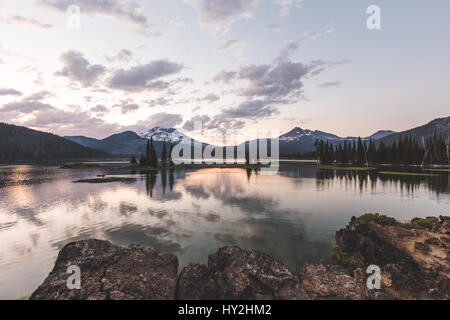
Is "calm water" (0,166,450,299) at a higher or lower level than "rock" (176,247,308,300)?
lower

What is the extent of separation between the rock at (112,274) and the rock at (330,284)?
784 cm

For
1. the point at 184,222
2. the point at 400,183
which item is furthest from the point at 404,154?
the point at 184,222

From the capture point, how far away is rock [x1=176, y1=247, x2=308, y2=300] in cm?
1121

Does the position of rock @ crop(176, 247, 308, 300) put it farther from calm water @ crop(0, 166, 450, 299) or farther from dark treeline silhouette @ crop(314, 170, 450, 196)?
dark treeline silhouette @ crop(314, 170, 450, 196)

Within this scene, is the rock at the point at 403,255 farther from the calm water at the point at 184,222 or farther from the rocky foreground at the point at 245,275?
the calm water at the point at 184,222

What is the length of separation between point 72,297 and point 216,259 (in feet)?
26.2

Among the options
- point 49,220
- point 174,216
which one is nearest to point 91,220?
point 49,220

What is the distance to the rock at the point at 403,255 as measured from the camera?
12.0 metres

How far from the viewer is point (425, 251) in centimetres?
1451

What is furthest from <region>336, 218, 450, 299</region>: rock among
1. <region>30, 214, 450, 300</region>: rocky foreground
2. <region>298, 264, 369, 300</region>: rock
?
<region>298, 264, 369, 300</region>: rock

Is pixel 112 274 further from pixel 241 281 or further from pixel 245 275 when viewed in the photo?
pixel 245 275

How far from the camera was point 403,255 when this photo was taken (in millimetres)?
14555

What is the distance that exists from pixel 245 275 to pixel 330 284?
4735 millimetres
